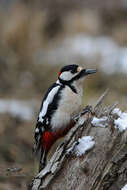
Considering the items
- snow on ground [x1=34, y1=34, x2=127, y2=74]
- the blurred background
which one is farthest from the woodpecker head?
snow on ground [x1=34, y1=34, x2=127, y2=74]

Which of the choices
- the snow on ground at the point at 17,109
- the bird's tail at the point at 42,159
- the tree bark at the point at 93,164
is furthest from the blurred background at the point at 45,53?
the tree bark at the point at 93,164

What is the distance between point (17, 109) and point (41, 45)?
13.9ft

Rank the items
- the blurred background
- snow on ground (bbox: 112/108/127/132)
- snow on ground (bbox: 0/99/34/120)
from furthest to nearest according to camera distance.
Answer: snow on ground (bbox: 0/99/34/120)
the blurred background
snow on ground (bbox: 112/108/127/132)

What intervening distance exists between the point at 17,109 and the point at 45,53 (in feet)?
12.3

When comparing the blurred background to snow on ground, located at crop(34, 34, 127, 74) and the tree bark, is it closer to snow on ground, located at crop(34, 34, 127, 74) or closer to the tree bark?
snow on ground, located at crop(34, 34, 127, 74)

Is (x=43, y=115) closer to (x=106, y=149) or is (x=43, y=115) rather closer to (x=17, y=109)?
(x=106, y=149)

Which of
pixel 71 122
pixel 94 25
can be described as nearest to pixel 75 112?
pixel 71 122

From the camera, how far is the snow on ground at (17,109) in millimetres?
8500

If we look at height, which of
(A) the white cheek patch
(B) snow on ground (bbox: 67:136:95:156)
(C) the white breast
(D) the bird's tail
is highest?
(A) the white cheek patch

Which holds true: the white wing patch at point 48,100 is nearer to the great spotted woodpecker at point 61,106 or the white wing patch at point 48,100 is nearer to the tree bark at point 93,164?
the great spotted woodpecker at point 61,106

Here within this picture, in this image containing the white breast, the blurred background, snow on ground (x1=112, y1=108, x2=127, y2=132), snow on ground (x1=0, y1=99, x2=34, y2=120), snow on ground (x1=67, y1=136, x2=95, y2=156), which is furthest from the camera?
snow on ground (x1=0, y1=99, x2=34, y2=120)

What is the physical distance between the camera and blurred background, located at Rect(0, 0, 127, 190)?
26.6ft

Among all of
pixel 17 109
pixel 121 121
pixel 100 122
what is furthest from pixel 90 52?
pixel 121 121

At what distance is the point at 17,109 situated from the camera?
28.4ft
